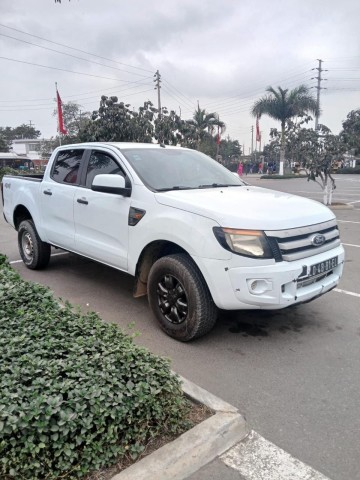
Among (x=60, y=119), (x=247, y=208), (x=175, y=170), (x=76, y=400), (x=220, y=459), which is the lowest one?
(x=220, y=459)

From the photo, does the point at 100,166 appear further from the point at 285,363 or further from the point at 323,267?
the point at 285,363

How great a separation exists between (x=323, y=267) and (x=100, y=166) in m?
2.73

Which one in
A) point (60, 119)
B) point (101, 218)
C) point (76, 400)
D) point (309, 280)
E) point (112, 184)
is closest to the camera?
point (76, 400)

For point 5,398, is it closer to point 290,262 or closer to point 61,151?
point 290,262

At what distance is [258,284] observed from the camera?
11.1ft

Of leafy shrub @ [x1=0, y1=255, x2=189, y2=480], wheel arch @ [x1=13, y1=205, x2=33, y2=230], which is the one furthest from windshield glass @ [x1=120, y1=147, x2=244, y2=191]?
wheel arch @ [x1=13, y1=205, x2=33, y2=230]

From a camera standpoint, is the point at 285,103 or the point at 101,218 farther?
the point at 285,103

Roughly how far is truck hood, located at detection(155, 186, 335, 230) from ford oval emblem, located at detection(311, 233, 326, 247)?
123 mm

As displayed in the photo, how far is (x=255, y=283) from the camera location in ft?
11.1

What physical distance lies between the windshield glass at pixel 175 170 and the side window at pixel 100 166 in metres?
0.19

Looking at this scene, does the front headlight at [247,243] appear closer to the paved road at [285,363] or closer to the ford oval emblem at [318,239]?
the ford oval emblem at [318,239]

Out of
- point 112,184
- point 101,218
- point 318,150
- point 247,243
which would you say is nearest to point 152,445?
point 247,243

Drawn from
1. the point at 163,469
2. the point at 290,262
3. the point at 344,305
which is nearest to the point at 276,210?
the point at 290,262

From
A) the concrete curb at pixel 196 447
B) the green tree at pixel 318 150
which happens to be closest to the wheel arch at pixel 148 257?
the concrete curb at pixel 196 447
